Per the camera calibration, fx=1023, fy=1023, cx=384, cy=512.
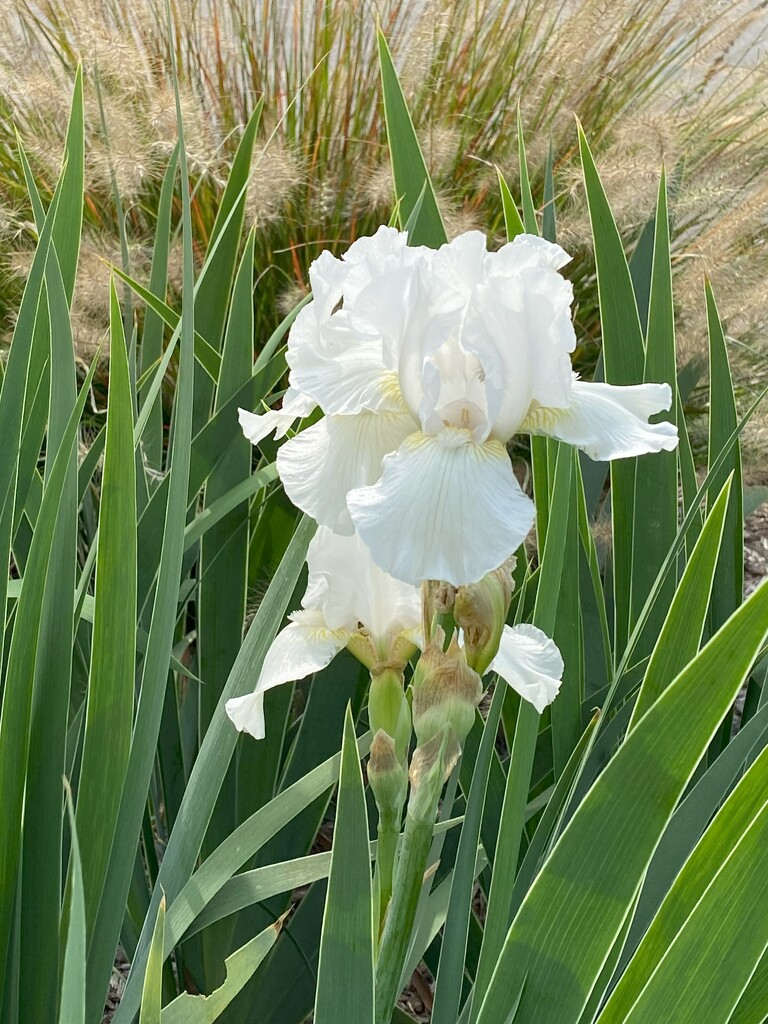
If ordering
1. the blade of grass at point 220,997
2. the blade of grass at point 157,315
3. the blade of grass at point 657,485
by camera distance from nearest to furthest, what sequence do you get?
the blade of grass at point 220,997 → the blade of grass at point 657,485 → the blade of grass at point 157,315

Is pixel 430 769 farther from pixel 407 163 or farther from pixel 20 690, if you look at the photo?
pixel 407 163

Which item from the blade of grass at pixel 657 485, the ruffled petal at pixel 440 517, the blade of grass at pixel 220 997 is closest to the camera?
the ruffled petal at pixel 440 517

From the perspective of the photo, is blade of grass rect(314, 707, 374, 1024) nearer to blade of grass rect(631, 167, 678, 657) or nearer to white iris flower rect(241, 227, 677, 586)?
white iris flower rect(241, 227, 677, 586)

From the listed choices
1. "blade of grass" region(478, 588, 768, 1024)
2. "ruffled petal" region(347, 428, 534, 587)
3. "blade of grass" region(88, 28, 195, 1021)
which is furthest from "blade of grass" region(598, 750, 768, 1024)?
"blade of grass" region(88, 28, 195, 1021)

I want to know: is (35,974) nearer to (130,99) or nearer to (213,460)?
(213,460)

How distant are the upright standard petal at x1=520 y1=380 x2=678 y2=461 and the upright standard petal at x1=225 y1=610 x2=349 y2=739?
0.40 ft

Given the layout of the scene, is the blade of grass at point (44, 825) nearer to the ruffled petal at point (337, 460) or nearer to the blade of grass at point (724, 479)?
the ruffled petal at point (337, 460)

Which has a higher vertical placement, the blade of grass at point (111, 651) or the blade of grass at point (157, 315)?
the blade of grass at point (157, 315)

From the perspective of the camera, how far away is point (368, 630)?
16.0 inches

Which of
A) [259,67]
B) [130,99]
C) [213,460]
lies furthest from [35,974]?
[259,67]

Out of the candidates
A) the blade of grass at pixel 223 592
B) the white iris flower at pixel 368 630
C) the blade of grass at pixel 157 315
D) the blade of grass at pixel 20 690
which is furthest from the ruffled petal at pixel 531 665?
the blade of grass at pixel 157 315

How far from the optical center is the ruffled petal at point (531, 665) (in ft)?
1.28

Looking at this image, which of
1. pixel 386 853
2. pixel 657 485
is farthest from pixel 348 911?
pixel 657 485

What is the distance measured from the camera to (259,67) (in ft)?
5.65
